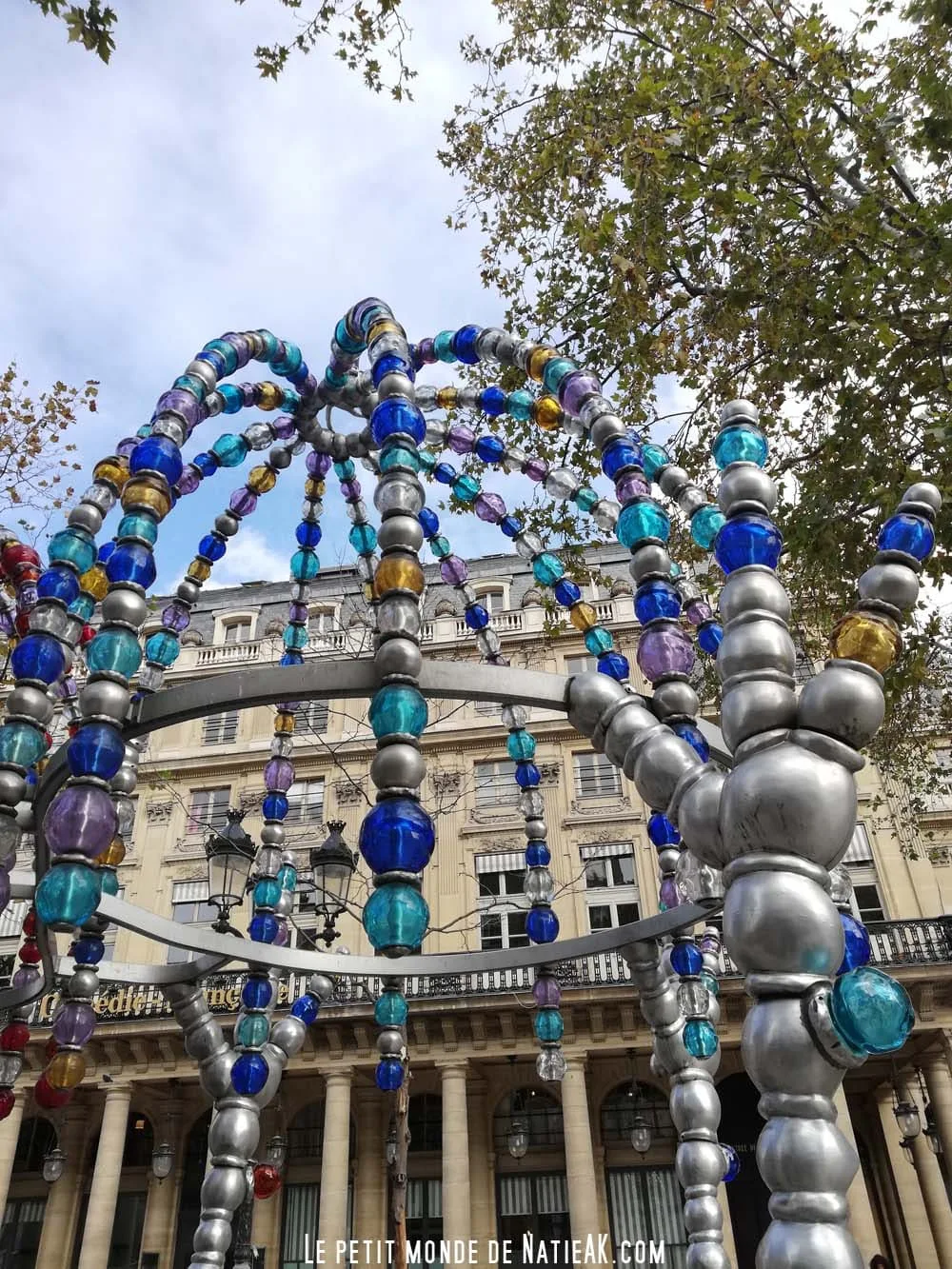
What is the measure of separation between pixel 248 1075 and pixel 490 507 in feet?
12.3

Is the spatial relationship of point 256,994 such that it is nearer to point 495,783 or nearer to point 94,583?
point 94,583

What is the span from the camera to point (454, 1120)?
63.3ft

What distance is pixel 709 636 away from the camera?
4.31 metres

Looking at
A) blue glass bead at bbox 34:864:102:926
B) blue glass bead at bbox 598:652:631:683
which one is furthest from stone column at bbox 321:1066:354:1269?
blue glass bead at bbox 34:864:102:926

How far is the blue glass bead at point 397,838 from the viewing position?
8.24 ft

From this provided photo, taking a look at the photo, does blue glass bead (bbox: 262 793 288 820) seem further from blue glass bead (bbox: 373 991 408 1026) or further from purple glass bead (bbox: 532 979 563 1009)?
purple glass bead (bbox: 532 979 563 1009)

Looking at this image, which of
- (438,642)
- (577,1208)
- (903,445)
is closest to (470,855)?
(438,642)

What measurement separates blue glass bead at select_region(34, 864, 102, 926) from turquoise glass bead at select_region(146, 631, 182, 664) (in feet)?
9.37

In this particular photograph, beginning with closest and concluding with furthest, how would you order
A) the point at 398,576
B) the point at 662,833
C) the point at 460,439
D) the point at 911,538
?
1. the point at 911,538
2. the point at 398,576
3. the point at 662,833
4. the point at 460,439

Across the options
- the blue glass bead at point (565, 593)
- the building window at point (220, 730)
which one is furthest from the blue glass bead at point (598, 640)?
the building window at point (220, 730)

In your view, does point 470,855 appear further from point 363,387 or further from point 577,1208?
point 363,387

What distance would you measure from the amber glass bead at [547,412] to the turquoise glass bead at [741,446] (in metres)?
1.75

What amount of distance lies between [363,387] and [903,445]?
564cm

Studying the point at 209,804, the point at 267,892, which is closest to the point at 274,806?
the point at 267,892
